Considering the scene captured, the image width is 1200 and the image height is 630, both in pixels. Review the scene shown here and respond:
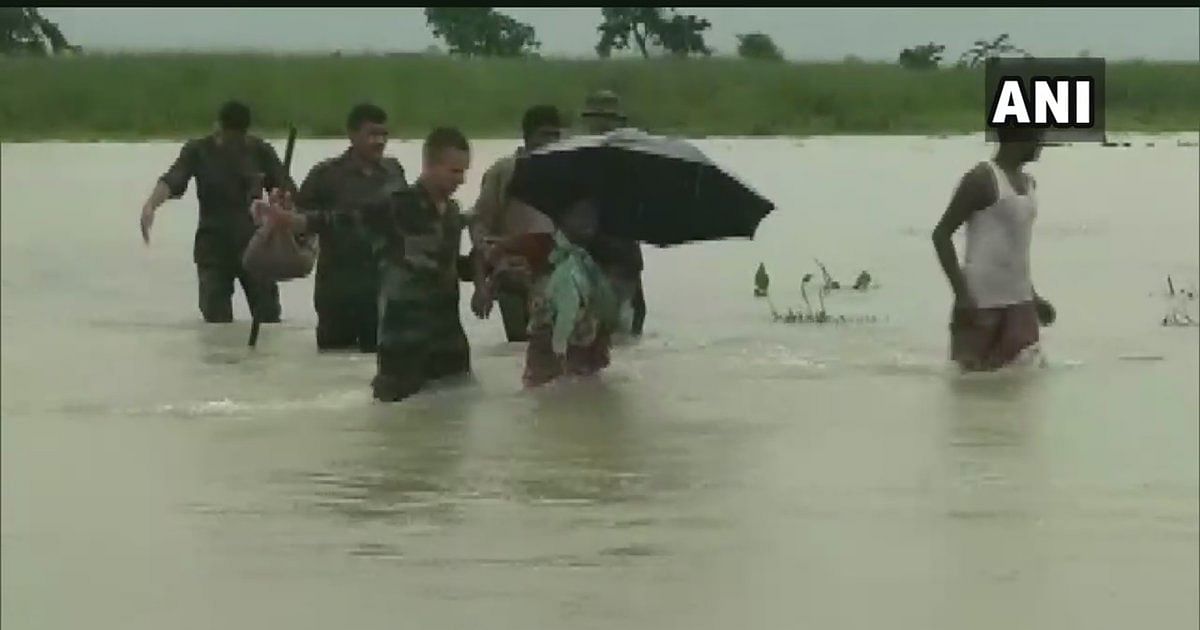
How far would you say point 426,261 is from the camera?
8031 mm

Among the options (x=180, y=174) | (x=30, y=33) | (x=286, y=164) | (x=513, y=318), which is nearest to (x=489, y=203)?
(x=286, y=164)

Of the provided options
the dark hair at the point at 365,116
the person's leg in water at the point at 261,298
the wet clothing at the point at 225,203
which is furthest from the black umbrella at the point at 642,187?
the person's leg in water at the point at 261,298

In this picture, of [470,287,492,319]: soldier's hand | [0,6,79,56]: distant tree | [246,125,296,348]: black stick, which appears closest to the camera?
[0,6,79,56]: distant tree

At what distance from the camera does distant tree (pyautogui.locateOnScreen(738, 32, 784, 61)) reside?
605 centimetres

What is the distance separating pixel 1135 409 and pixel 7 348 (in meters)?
5.28

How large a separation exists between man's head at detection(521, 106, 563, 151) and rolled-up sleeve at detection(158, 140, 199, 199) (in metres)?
1.91

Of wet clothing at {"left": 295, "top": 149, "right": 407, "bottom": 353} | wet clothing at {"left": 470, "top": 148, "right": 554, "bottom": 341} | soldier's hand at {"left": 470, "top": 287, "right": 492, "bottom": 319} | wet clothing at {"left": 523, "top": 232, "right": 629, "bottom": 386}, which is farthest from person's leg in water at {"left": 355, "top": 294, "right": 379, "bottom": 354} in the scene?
soldier's hand at {"left": 470, "top": 287, "right": 492, "bottom": 319}

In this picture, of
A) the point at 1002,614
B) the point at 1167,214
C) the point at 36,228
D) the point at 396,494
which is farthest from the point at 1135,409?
the point at 36,228

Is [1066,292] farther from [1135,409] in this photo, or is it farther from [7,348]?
[7,348]

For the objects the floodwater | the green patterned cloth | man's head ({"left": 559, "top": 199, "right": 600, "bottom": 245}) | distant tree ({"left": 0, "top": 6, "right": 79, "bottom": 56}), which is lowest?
the floodwater

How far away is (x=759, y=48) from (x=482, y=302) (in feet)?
7.11

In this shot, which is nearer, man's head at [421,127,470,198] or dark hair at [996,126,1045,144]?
dark hair at [996,126,1045,144]

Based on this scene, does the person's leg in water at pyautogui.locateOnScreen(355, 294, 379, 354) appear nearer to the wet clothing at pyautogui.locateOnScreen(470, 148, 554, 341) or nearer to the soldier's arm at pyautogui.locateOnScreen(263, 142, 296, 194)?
the soldier's arm at pyautogui.locateOnScreen(263, 142, 296, 194)

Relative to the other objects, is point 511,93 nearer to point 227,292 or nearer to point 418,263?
point 418,263
